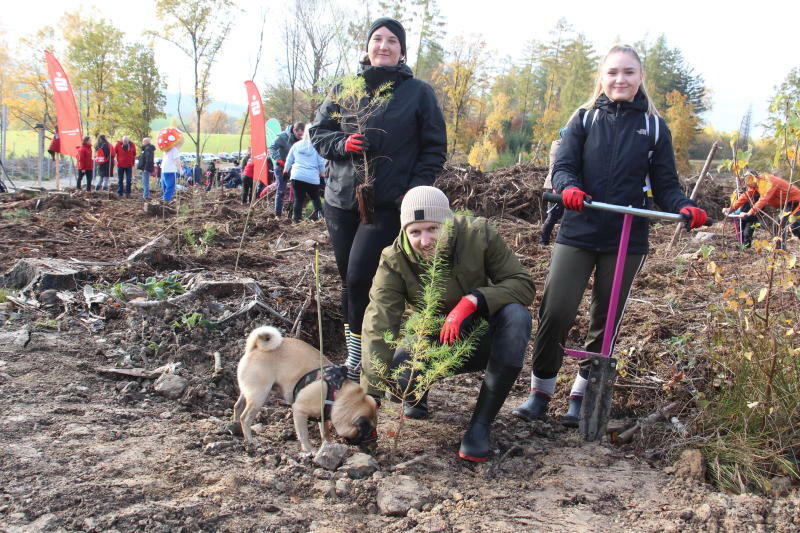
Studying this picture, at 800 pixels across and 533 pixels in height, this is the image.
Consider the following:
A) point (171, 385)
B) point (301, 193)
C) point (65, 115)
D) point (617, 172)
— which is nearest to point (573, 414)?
point (617, 172)

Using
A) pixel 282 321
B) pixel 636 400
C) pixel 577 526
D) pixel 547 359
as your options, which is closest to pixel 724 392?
pixel 636 400

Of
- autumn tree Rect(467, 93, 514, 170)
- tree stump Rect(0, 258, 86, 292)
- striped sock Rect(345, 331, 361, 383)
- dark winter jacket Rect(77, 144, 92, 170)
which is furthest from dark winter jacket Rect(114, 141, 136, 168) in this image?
striped sock Rect(345, 331, 361, 383)

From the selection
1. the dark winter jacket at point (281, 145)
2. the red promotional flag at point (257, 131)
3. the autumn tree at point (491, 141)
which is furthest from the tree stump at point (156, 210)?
the autumn tree at point (491, 141)

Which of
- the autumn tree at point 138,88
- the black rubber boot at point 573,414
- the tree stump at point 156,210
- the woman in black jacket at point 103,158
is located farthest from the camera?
the autumn tree at point 138,88

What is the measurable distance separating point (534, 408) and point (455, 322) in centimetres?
98

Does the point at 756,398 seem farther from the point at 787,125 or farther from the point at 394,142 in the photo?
the point at 394,142

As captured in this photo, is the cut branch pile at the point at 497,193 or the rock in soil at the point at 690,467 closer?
the rock in soil at the point at 690,467

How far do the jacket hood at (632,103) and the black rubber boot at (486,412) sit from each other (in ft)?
4.94

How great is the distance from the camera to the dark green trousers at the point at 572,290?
9.80 feet

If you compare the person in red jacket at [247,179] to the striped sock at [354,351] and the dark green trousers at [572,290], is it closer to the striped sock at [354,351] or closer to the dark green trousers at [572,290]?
the striped sock at [354,351]

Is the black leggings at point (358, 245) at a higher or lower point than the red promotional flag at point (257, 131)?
lower

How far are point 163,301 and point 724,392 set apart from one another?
371 centimetres

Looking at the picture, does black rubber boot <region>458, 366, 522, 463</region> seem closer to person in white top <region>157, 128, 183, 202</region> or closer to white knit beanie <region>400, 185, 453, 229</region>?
white knit beanie <region>400, 185, 453, 229</region>

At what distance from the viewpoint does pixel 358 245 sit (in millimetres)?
3357
